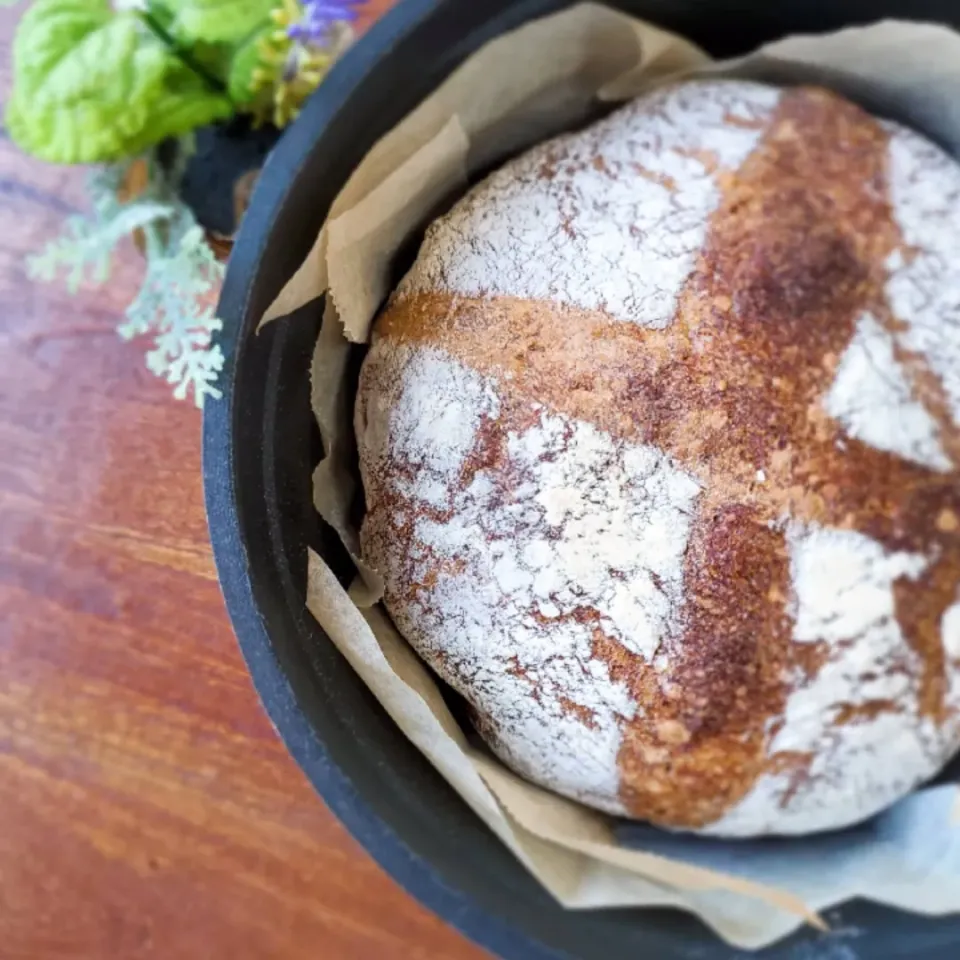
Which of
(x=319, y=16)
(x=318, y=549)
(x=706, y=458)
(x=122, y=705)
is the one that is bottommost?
(x=122, y=705)

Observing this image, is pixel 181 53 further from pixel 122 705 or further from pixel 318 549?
pixel 122 705

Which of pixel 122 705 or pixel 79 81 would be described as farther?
pixel 122 705

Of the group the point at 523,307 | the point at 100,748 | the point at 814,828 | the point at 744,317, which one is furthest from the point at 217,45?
the point at 814,828

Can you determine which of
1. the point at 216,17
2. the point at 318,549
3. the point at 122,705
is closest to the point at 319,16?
the point at 216,17

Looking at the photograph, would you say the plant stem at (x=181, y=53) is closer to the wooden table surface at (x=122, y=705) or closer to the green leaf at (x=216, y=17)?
the green leaf at (x=216, y=17)

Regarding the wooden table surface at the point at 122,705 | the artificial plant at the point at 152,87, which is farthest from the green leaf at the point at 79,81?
the wooden table surface at the point at 122,705

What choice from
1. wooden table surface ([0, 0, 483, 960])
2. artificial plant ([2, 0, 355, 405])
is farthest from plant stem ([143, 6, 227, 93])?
wooden table surface ([0, 0, 483, 960])

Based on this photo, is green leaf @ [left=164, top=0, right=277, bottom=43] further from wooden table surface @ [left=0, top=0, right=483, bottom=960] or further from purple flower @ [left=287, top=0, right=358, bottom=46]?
wooden table surface @ [left=0, top=0, right=483, bottom=960]
